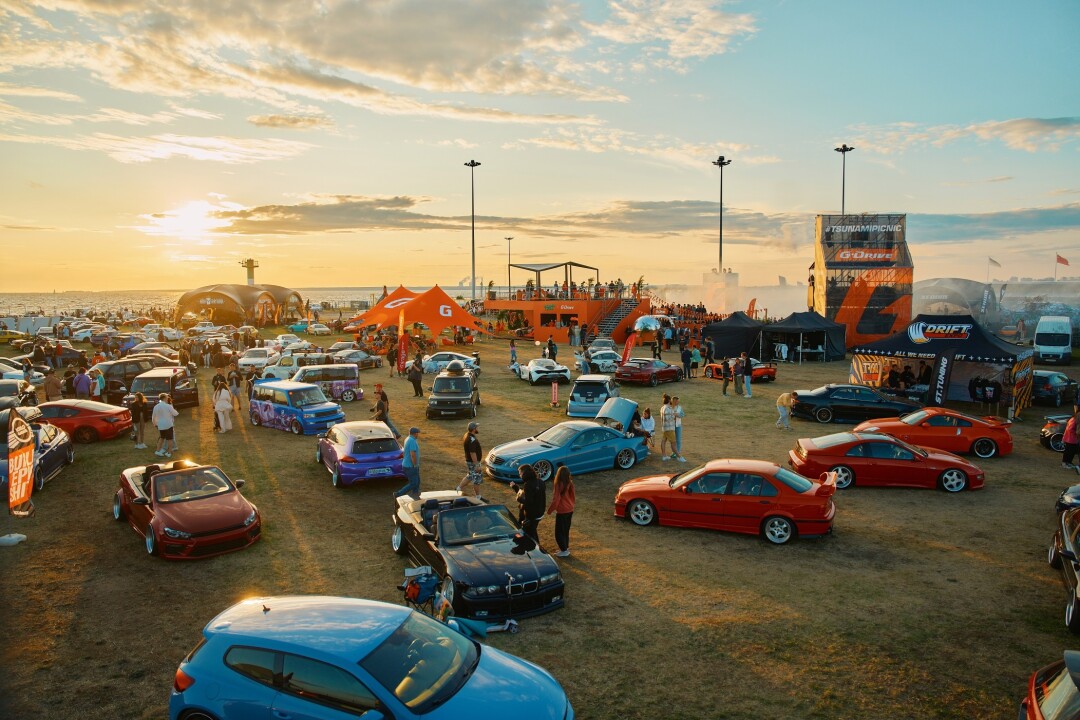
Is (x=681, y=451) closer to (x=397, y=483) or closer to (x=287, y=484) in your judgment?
(x=397, y=483)

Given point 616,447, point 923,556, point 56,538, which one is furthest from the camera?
point 616,447

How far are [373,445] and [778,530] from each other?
8230 millimetres

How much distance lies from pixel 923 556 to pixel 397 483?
1017cm

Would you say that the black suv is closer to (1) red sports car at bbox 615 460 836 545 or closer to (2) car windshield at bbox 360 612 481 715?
(1) red sports car at bbox 615 460 836 545

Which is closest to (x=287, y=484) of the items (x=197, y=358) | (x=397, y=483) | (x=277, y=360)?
(x=397, y=483)

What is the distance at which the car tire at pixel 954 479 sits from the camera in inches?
555

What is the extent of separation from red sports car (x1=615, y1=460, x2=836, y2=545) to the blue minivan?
11.0 metres

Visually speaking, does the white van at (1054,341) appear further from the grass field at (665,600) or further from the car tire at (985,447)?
the grass field at (665,600)

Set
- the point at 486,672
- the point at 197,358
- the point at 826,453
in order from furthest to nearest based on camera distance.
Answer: the point at 197,358
the point at 826,453
the point at 486,672

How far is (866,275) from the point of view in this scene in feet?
153

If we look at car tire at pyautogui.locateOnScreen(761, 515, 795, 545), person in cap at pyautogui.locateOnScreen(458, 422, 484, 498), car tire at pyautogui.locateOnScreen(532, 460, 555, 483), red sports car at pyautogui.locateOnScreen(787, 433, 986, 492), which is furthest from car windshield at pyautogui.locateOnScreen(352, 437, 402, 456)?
red sports car at pyautogui.locateOnScreen(787, 433, 986, 492)

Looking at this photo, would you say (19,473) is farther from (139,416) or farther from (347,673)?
(347,673)

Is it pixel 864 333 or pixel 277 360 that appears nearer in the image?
pixel 277 360

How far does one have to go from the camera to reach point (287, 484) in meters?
14.9
